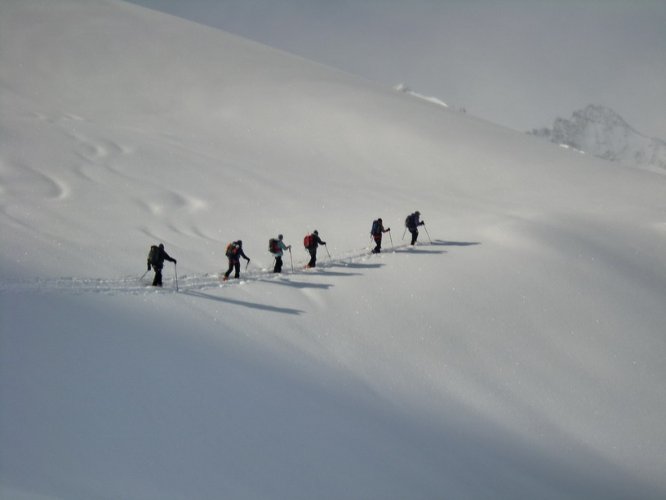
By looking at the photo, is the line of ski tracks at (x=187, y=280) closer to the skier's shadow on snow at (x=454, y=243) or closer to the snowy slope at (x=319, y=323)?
the snowy slope at (x=319, y=323)

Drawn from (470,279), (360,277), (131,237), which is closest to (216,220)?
(131,237)

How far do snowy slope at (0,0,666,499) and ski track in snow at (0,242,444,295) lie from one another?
128 millimetres

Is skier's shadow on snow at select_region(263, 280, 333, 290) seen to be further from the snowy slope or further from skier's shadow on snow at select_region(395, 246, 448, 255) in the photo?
skier's shadow on snow at select_region(395, 246, 448, 255)

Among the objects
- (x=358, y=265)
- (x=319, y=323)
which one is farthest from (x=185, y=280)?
(x=358, y=265)

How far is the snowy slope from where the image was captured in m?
8.69

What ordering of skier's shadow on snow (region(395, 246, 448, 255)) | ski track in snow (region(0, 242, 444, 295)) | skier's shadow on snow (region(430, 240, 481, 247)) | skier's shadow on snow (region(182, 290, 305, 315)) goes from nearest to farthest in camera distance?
1. ski track in snow (region(0, 242, 444, 295))
2. skier's shadow on snow (region(182, 290, 305, 315))
3. skier's shadow on snow (region(395, 246, 448, 255))
4. skier's shadow on snow (region(430, 240, 481, 247))

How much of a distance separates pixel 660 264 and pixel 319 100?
1050 inches

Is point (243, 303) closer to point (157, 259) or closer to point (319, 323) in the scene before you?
point (319, 323)

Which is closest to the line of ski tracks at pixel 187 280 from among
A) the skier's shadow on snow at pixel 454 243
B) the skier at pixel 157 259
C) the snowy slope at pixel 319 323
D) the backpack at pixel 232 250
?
the snowy slope at pixel 319 323

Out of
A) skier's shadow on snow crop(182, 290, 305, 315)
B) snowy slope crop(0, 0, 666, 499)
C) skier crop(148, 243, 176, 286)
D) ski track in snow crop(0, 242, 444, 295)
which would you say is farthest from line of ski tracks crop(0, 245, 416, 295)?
skier's shadow on snow crop(182, 290, 305, 315)

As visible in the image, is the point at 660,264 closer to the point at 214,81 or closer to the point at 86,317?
the point at 86,317

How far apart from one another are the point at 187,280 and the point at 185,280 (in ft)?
0.17

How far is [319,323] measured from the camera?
1431cm

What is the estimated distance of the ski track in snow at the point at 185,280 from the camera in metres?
12.6
